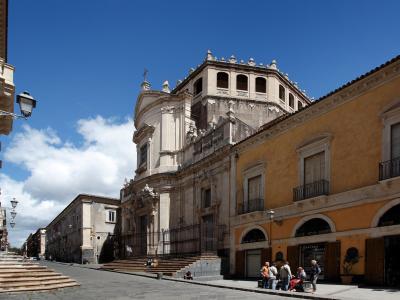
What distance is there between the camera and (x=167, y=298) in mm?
14664

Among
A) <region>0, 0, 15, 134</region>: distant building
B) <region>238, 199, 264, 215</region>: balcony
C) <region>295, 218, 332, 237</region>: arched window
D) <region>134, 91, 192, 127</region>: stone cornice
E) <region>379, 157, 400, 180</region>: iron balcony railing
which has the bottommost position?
<region>295, 218, 332, 237</region>: arched window

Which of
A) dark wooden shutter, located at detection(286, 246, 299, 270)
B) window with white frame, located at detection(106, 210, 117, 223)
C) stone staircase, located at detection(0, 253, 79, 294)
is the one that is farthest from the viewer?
window with white frame, located at detection(106, 210, 117, 223)

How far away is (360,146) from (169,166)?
1975 centimetres

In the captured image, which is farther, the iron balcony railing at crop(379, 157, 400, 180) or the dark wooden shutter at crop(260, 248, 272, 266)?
the dark wooden shutter at crop(260, 248, 272, 266)

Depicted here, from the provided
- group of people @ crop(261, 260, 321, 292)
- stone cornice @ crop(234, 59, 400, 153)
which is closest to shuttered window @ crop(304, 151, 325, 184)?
stone cornice @ crop(234, 59, 400, 153)

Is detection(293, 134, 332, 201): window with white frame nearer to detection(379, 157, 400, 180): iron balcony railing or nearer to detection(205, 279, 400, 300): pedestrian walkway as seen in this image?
detection(379, 157, 400, 180): iron balcony railing

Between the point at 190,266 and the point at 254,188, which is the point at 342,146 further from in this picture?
the point at 190,266

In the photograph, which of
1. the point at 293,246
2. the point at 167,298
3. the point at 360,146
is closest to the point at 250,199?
the point at 293,246

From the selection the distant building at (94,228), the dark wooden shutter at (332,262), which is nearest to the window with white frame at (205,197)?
the dark wooden shutter at (332,262)

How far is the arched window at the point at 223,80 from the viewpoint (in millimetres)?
36906

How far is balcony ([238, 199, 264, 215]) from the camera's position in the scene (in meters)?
24.5

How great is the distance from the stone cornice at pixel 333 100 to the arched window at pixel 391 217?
497cm

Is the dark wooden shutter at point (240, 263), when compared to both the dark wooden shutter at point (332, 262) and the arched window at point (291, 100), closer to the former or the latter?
the dark wooden shutter at point (332, 262)

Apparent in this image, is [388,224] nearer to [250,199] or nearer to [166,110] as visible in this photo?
[250,199]
